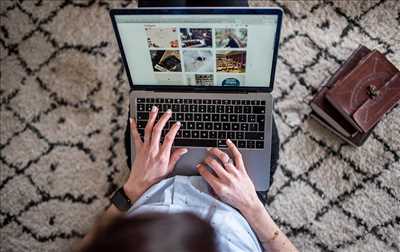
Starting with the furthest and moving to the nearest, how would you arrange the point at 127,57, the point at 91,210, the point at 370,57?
the point at 91,210, the point at 370,57, the point at 127,57

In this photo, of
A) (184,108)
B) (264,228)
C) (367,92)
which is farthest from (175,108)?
(367,92)

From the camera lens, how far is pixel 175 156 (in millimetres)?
1000

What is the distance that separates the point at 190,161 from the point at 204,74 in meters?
0.22

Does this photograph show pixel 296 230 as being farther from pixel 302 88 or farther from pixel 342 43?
pixel 342 43

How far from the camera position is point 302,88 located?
136cm

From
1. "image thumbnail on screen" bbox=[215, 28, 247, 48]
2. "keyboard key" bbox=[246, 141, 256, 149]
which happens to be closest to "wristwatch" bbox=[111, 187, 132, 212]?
"keyboard key" bbox=[246, 141, 256, 149]

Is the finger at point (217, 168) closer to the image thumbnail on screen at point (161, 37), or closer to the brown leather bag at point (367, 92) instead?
the image thumbnail on screen at point (161, 37)

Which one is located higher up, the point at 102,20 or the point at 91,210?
the point at 102,20

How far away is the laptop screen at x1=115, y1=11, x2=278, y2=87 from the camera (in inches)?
33.3

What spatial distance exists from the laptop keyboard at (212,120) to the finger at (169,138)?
0.09 feet

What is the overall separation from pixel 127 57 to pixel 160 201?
0.34 m

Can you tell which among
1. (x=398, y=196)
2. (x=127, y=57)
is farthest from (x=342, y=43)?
(x=127, y=57)

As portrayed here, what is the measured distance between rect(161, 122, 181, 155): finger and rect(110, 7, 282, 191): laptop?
0.03 meters

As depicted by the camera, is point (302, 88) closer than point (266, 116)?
No
